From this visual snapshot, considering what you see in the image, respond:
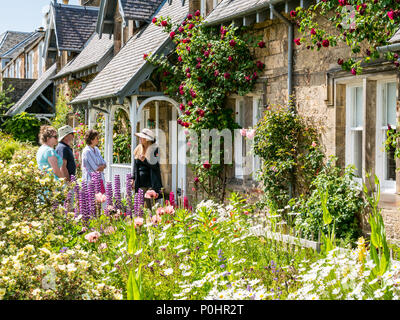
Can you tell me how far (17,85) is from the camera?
30781mm

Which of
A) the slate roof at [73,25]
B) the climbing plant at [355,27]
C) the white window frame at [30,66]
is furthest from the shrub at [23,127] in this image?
the climbing plant at [355,27]

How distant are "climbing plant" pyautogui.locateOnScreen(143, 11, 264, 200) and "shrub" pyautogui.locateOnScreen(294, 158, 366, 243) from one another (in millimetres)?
2708

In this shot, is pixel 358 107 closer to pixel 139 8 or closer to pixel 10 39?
pixel 139 8

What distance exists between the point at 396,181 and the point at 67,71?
51.5ft

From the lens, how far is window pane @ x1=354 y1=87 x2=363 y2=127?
809 cm

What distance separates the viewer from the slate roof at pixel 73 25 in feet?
74.8

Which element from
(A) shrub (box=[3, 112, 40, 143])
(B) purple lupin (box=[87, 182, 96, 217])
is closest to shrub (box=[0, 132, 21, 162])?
(A) shrub (box=[3, 112, 40, 143])

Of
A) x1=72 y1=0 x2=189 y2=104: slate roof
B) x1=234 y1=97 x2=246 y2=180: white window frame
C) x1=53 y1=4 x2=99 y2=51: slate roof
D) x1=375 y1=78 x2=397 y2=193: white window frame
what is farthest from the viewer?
x1=53 y1=4 x2=99 y2=51: slate roof

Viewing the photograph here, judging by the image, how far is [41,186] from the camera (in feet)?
18.4

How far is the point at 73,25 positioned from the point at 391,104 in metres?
18.4

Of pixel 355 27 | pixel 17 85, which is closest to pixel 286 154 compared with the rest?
pixel 355 27

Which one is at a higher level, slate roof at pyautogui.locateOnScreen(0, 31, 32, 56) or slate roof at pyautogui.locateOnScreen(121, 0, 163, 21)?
slate roof at pyautogui.locateOnScreen(0, 31, 32, 56)

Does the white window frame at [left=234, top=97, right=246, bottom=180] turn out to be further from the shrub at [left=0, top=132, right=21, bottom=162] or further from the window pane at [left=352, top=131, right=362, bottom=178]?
the shrub at [left=0, top=132, right=21, bottom=162]
